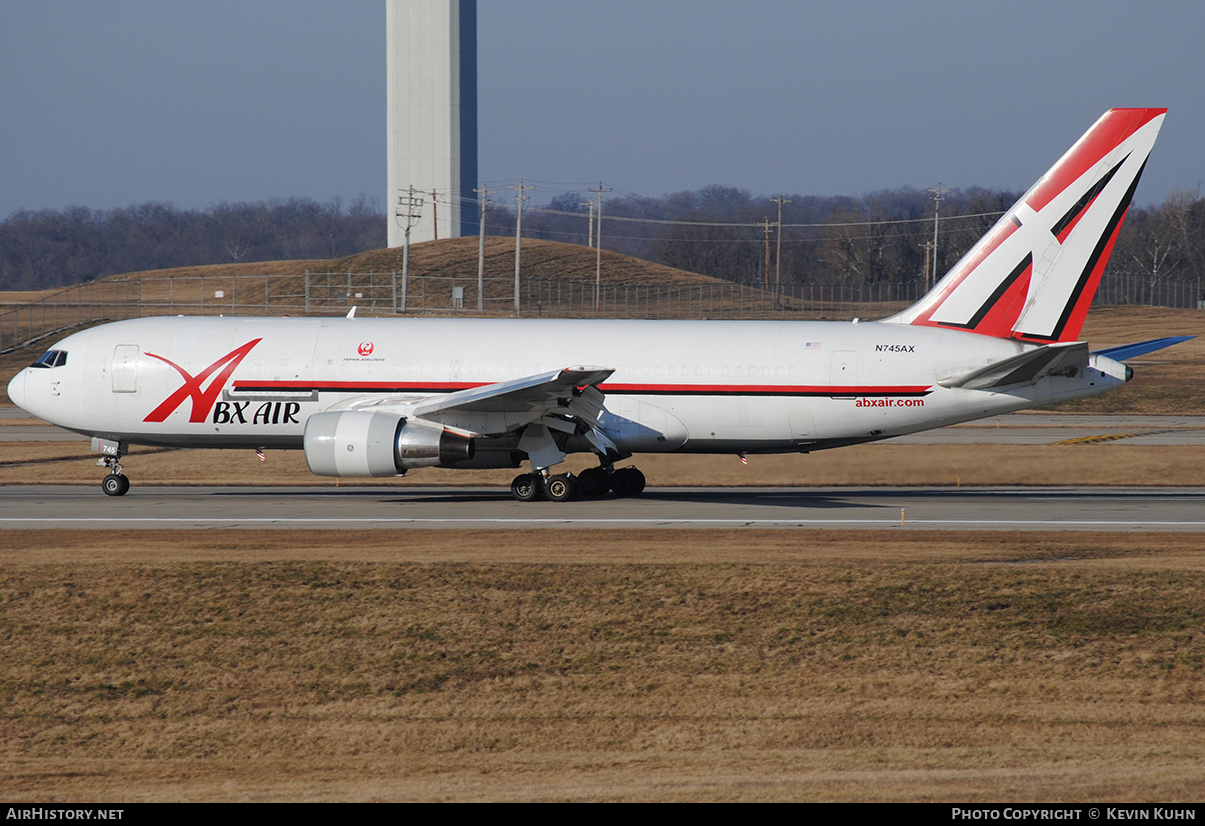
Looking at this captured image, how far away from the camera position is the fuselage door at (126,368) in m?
30.5

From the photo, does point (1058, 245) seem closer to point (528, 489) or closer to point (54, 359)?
point (528, 489)

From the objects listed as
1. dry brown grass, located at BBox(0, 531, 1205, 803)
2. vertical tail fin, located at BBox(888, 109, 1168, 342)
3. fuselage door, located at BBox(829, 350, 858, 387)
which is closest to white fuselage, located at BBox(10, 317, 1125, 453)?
fuselage door, located at BBox(829, 350, 858, 387)

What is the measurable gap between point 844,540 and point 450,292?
9510cm

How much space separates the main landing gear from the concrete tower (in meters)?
139

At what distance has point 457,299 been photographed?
100 metres

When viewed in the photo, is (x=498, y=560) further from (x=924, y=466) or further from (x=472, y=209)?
(x=472, y=209)

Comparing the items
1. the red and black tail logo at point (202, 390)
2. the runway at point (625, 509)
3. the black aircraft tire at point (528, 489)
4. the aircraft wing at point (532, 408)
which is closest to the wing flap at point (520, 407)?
the aircraft wing at point (532, 408)

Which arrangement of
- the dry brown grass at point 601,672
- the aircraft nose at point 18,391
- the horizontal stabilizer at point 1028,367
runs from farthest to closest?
the aircraft nose at point 18,391 < the horizontal stabilizer at point 1028,367 < the dry brown grass at point 601,672

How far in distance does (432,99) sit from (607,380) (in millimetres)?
146146

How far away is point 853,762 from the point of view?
44.9ft

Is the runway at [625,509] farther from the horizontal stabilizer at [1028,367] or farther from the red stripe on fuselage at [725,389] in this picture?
the horizontal stabilizer at [1028,367]

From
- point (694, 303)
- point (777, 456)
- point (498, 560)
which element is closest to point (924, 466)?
point (777, 456)

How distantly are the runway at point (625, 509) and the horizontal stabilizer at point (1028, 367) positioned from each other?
3022 millimetres
